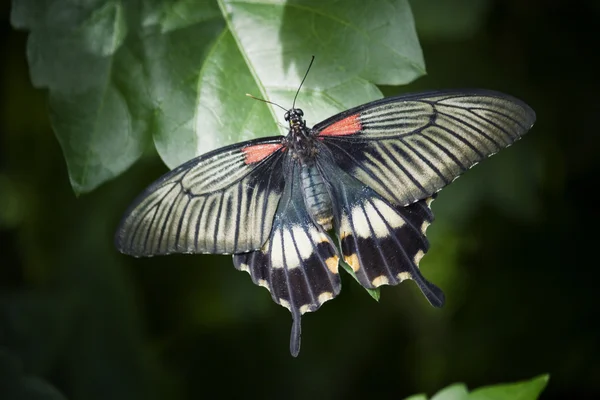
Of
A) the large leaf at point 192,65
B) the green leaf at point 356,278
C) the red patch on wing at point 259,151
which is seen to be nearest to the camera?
the green leaf at point 356,278

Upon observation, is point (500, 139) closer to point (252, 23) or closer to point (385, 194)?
point (385, 194)

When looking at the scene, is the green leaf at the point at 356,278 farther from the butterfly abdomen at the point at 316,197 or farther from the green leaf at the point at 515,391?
the green leaf at the point at 515,391

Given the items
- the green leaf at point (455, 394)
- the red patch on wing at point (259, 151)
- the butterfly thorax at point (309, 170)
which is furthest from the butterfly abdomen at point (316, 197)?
the green leaf at point (455, 394)

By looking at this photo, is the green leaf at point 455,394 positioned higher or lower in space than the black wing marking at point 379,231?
lower

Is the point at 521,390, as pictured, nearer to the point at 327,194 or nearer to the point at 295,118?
the point at 327,194

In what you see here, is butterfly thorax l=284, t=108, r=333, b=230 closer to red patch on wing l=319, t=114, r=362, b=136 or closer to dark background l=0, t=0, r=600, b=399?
red patch on wing l=319, t=114, r=362, b=136

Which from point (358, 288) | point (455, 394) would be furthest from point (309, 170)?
point (358, 288)
